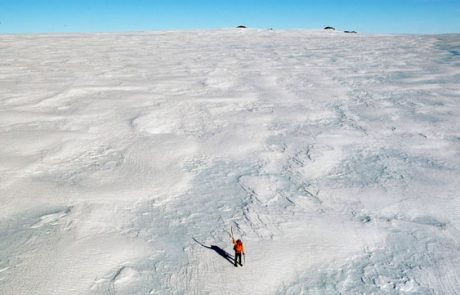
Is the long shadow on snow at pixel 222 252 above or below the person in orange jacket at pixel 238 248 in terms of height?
below

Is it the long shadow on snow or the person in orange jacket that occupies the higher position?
the person in orange jacket

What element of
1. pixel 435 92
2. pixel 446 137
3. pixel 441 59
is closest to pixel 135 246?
pixel 446 137

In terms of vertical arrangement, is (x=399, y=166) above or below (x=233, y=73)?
below

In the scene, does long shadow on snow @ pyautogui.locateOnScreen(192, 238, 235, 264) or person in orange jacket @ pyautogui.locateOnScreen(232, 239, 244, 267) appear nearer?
person in orange jacket @ pyautogui.locateOnScreen(232, 239, 244, 267)

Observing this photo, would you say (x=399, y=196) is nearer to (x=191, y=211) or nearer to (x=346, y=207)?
(x=346, y=207)

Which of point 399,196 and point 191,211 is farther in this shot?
point 399,196

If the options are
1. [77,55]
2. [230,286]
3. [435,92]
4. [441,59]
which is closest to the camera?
[230,286]

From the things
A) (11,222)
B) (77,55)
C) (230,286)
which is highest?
(77,55)

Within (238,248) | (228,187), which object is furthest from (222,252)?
(228,187)

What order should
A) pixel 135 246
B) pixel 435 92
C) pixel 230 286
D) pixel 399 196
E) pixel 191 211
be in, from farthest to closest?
pixel 435 92 < pixel 399 196 < pixel 191 211 < pixel 135 246 < pixel 230 286
